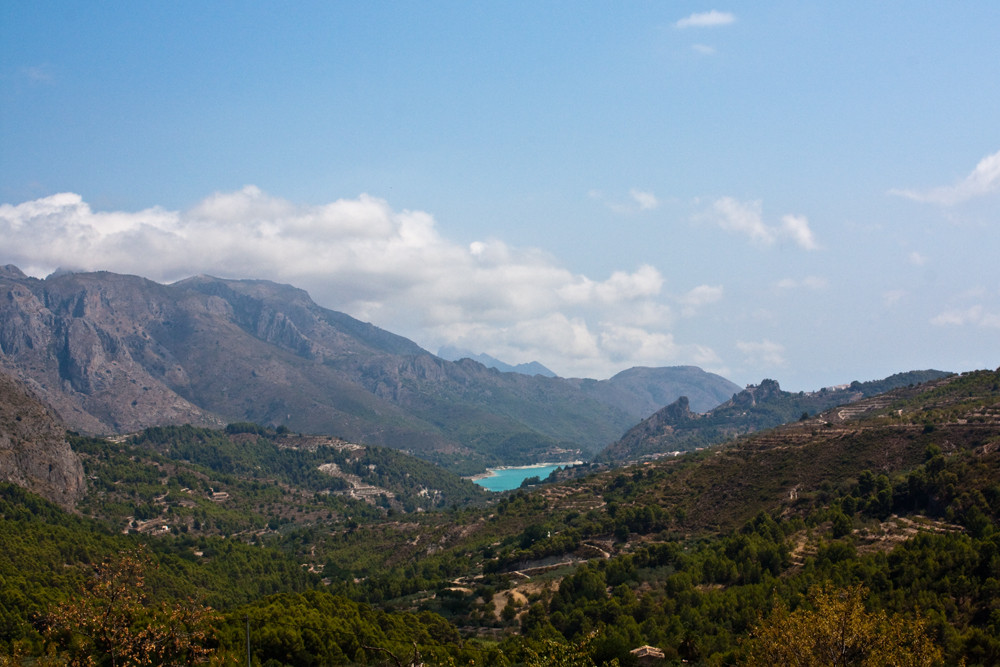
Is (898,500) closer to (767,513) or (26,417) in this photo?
(767,513)

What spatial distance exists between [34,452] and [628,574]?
152 m

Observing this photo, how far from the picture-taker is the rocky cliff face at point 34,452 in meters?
159

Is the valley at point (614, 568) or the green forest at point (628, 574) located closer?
the green forest at point (628, 574)

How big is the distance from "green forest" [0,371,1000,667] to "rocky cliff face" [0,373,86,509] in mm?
14391

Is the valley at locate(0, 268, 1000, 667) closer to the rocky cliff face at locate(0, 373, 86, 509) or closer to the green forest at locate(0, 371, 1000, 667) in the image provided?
the green forest at locate(0, 371, 1000, 667)

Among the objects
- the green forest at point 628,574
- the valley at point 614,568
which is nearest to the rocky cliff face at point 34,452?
the valley at point 614,568

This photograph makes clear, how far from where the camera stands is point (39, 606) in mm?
69375

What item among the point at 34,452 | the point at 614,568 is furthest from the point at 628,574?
the point at 34,452

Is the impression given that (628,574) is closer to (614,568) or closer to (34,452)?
(614,568)

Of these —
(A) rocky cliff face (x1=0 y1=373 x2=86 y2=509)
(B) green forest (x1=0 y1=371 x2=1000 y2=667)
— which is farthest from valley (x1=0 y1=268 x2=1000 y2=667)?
(A) rocky cliff face (x1=0 y1=373 x2=86 y2=509)

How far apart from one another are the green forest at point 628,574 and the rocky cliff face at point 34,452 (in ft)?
47.2

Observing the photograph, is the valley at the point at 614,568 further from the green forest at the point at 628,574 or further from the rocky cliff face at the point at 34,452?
the rocky cliff face at the point at 34,452

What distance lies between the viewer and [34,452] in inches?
6575

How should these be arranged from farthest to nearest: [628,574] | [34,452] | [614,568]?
[34,452] < [614,568] < [628,574]
